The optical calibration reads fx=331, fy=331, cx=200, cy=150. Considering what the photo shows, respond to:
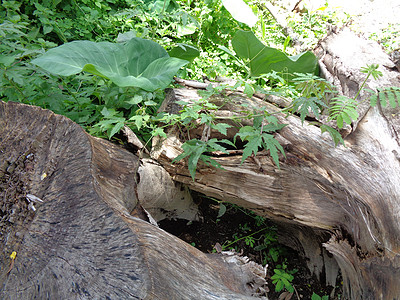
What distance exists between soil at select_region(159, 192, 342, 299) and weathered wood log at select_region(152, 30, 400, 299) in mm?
149

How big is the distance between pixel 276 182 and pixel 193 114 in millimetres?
535

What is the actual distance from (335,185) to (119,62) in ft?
4.37

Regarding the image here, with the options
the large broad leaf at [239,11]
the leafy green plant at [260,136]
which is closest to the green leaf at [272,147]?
the leafy green plant at [260,136]

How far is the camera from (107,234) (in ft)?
3.24

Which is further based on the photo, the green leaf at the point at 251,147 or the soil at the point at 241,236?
the soil at the point at 241,236

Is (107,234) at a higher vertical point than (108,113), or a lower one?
higher

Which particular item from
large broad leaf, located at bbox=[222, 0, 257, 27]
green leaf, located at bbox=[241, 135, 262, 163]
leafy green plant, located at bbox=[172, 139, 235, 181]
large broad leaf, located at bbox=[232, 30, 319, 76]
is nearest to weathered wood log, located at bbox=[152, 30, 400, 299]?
leafy green plant, located at bbox=[172, 139, 235, 181]

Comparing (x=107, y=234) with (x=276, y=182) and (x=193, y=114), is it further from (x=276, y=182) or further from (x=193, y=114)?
(x=276, y=182)

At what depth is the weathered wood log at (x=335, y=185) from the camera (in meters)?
1.44

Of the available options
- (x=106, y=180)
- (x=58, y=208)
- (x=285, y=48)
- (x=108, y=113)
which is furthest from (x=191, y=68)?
(x=58, y=208)

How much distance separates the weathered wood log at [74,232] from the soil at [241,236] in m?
0.70

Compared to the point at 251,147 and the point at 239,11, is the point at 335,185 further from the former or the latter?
the point at 239,11

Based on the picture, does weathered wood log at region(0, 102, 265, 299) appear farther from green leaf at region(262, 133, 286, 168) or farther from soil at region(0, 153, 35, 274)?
green leaf at region(262, 133, 286, 168)

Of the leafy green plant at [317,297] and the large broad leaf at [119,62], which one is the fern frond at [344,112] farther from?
the leafy green plant at [317,297]
